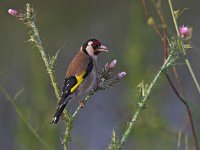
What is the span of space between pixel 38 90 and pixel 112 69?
1.80 m

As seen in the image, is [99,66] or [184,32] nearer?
[184,32]

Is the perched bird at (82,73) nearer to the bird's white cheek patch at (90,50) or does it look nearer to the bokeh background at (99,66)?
the bird's white cheek patch at (90,50)

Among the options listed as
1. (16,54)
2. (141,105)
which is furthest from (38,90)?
(16,54)

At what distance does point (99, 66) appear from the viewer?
10.1 metres

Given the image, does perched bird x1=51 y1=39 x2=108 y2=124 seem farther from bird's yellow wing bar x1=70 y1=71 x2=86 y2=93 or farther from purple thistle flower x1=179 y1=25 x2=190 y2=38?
purple thistle flower x1=179 y1=25 x2=190 y2=38

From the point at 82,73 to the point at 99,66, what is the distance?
5.21 m

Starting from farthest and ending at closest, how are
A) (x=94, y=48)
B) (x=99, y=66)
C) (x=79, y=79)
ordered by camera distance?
1. (x=99, y=66)
2. (x=94, y=48)
3. (x=79, y=79)

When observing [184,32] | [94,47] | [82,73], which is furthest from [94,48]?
[184,32]

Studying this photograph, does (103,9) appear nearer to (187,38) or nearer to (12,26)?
(12,26)

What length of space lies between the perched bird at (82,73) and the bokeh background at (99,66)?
35 centimetres

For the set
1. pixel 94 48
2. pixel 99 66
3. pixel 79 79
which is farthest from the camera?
pixel 99 66

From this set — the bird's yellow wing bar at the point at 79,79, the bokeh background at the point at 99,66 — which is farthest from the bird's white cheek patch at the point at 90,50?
the bokeh background at the point at 99,66

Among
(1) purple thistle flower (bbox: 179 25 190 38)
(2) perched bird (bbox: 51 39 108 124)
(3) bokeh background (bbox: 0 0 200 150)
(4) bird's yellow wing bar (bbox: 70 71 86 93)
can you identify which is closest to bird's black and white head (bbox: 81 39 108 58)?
(2) perched bird (bbox: 51 39 108 124)

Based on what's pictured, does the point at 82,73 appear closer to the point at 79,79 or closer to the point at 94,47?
the point at 79,79
